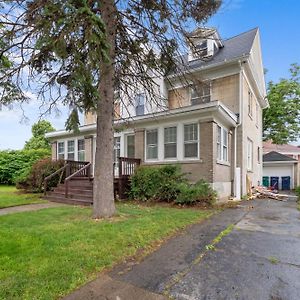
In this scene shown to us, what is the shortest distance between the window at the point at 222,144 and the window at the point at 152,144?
2.95 metres

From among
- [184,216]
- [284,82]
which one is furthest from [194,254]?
[284,82]

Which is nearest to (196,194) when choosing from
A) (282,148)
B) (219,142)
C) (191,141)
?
(191,141)

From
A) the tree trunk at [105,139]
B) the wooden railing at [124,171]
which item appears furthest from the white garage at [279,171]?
the tree trunk at [105,139]

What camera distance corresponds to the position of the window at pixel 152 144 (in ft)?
42.1

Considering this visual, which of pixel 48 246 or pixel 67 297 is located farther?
pixel 48 246

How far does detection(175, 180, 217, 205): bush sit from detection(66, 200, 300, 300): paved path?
3.66 metres

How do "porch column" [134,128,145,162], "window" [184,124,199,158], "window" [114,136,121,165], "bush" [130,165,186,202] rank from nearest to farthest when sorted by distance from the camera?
"bush" [130,165,186,202]
"window" [184,124,199,158]
"porch column" [134,128,145,162]
"window" [114,136,121,165]

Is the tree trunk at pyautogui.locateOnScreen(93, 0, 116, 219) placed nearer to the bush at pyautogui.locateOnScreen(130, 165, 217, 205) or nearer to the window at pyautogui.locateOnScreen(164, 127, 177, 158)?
the bush at pyautogui.locateOnScreen(130, 165, 217, 205)

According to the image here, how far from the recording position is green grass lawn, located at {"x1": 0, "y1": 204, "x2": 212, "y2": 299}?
331 cm

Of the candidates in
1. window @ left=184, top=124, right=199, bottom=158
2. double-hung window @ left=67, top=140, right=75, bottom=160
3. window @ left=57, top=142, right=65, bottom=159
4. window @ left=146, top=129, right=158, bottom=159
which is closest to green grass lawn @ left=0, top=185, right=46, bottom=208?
double-hung window @ left=67, top=140, right=75, bottom=160

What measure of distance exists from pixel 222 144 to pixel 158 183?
3596 millimetres

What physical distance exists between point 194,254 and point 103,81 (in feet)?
16.8

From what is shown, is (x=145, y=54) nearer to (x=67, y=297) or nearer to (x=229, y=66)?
(x=229, y=66)

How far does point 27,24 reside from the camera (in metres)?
6.73
